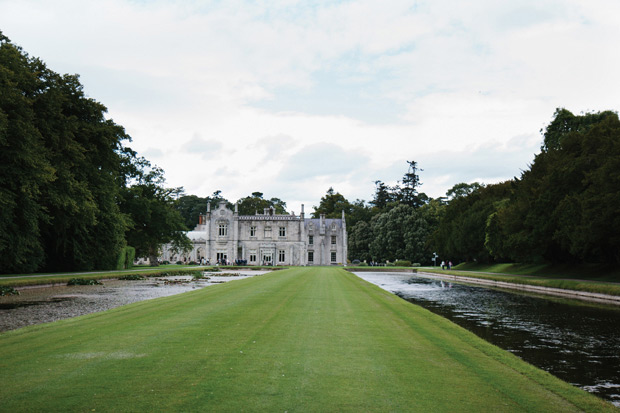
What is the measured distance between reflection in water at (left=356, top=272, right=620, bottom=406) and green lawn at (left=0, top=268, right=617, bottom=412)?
4.17 feet

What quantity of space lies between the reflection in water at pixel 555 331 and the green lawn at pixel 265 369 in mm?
1270

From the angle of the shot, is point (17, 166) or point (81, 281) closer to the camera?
point (17, 166)

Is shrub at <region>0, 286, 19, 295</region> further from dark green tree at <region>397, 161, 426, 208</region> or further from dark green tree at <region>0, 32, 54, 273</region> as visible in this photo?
dark green tree at <region>397, 161, 426, 208</region>

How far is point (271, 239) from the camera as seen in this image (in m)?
83.3

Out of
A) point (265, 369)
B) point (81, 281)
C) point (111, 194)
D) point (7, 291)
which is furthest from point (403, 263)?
point (265, 369)

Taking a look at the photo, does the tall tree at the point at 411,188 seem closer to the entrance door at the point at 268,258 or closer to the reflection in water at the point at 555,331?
the entrance door at the point at 268,258

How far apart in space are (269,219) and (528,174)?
4893 centimetres

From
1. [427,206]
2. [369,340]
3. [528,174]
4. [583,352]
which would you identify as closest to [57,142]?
[369,340]

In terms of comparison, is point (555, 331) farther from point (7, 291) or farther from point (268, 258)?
point (268, 258)

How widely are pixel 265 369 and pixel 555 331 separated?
34.2 ft

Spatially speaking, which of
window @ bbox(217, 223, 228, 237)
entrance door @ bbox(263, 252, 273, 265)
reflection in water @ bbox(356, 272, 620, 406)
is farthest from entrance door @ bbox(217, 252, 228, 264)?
reflection in water @ bbox(356, 272, 620, 406)

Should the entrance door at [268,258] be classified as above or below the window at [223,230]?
below

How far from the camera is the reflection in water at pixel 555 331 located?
8.98m

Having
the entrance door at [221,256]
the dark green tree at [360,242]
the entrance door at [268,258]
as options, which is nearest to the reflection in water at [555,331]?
the entrance door at [268,258]
